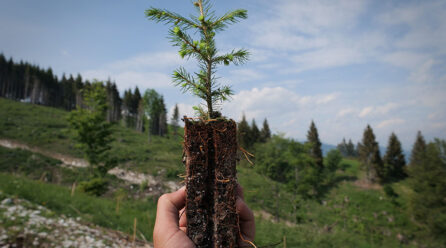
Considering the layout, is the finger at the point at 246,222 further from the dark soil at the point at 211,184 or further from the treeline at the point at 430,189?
the treeline at the point at 430,189

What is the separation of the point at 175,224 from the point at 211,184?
0.63 meters

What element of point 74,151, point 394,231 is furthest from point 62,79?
point 394,231

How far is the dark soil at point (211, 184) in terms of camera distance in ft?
7.36

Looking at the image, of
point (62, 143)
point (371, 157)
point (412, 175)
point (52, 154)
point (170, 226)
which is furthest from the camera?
point (371, 157)

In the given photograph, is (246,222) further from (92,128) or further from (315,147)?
(315,147)

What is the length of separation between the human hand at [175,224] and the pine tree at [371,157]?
2206 inches

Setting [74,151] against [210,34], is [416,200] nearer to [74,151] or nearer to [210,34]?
[210,34]

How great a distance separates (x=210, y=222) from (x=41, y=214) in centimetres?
1101

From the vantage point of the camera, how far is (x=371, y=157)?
158 ft

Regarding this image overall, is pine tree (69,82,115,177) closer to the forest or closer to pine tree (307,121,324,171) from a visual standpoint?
the forest

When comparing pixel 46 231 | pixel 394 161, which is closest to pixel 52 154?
pixel 46 231

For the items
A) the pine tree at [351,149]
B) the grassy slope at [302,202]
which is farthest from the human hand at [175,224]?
the pine tree at [351,149]

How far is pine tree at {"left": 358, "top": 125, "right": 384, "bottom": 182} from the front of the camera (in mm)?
46625

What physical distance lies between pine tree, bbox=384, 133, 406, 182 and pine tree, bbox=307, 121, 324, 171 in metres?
13.6
